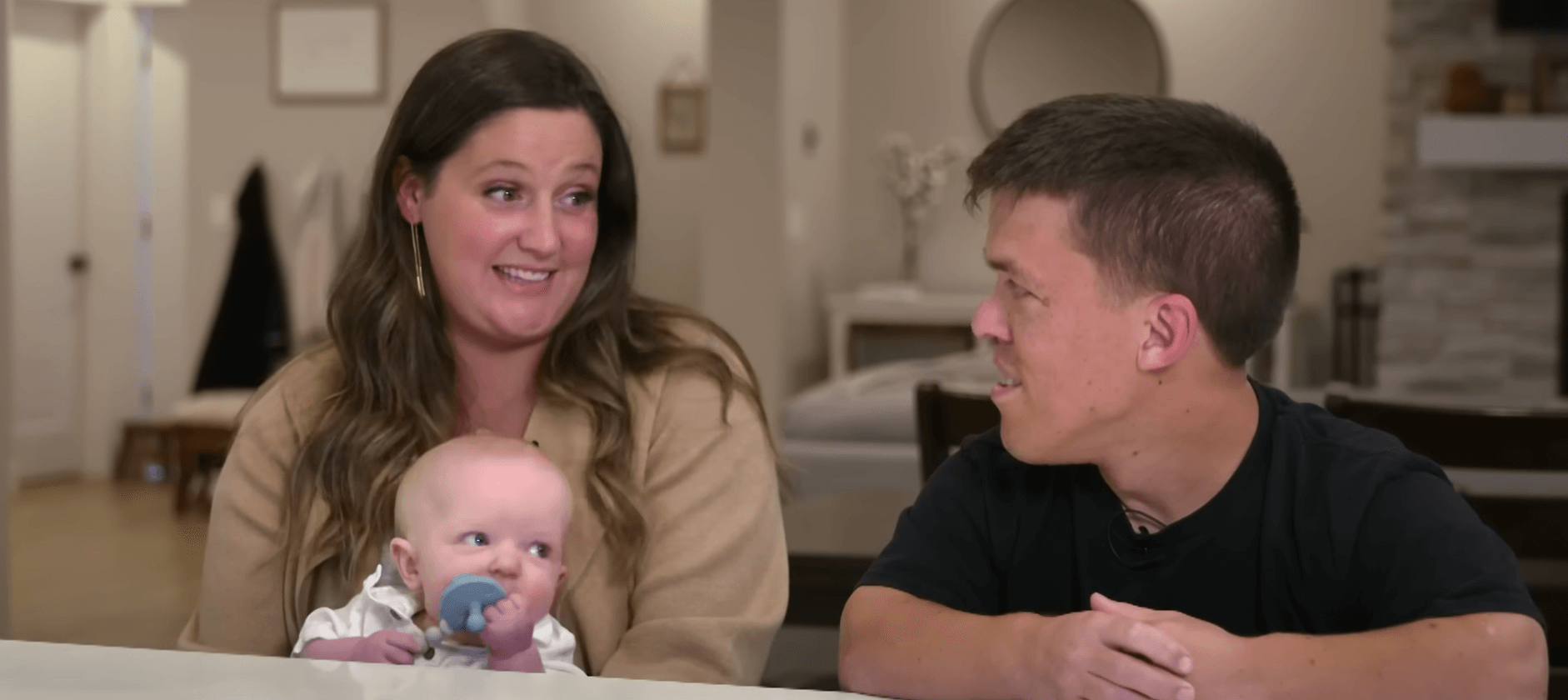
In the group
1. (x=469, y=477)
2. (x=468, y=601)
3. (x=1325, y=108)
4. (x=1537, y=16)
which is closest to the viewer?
(x=468, y=601)

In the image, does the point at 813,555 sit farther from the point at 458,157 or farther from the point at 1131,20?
the point at 1131,20

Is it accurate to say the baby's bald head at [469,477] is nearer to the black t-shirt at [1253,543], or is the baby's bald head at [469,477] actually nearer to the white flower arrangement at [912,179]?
the black t-shirt at [1253,543]

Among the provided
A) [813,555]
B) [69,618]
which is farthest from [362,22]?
[813,555]

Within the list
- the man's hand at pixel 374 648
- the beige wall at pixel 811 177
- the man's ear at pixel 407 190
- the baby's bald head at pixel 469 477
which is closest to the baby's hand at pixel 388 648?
the man's hand at pixel 374 648

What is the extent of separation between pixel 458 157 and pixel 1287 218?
81 centimetres

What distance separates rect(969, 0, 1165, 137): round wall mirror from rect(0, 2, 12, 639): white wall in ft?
18.3

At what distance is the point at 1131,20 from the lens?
24.0 feet

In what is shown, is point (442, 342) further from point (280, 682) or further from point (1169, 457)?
point (280, 682)

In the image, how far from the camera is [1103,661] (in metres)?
1.02

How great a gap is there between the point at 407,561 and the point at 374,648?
11 cm

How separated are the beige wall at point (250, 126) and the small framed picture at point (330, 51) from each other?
46 mm

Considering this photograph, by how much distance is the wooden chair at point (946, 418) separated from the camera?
1902 millimetres

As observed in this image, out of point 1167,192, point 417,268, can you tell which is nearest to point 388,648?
point 417,268

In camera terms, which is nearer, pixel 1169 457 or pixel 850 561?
pixel 1169 457
